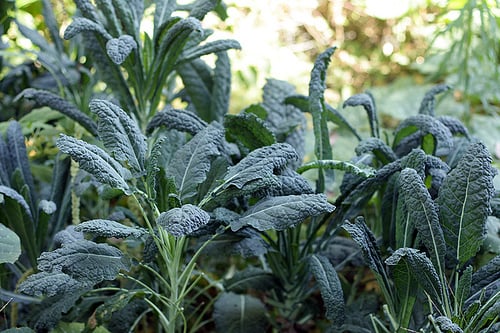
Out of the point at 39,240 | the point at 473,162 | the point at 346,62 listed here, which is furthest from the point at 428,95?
the point at 346,62

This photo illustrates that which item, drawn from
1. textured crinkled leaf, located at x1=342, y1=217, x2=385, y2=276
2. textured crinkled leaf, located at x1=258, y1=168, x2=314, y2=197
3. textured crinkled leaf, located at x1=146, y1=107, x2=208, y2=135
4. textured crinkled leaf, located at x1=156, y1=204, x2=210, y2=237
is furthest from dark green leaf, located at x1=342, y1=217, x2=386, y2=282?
textured crinkled leaf, located at x1=146, y1=107, x2=208, y2=135

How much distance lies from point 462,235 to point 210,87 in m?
0.62

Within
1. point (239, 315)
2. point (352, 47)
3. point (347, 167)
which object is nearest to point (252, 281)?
point (239, 315)

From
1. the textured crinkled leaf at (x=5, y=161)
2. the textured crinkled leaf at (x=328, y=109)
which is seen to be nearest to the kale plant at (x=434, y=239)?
the textured crinkled leaf at (x=328, y=109)

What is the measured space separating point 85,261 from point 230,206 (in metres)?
0.30

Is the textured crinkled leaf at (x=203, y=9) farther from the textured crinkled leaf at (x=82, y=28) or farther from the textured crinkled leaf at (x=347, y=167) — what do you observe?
the textured crinkled leaf at (x=347, y=167)

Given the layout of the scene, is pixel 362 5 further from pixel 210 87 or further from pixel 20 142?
pixel 20 142

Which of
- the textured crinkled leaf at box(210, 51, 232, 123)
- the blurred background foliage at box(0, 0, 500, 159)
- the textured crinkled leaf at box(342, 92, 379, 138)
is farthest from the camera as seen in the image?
the blurred background foliage at box(0, 0, 500, 159)

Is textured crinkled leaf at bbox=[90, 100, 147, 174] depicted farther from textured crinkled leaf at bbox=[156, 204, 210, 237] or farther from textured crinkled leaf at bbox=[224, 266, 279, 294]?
textured crinkled leaf at bbox=[224, 266, 279, 294]

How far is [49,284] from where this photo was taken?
73 centimetres

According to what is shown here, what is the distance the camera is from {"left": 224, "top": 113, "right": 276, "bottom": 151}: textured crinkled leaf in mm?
922

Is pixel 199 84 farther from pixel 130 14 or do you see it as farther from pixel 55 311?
pixel 55 311

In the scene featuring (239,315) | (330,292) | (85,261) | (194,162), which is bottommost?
(239,315)

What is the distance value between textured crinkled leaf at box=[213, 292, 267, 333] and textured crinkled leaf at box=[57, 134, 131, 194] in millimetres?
382
